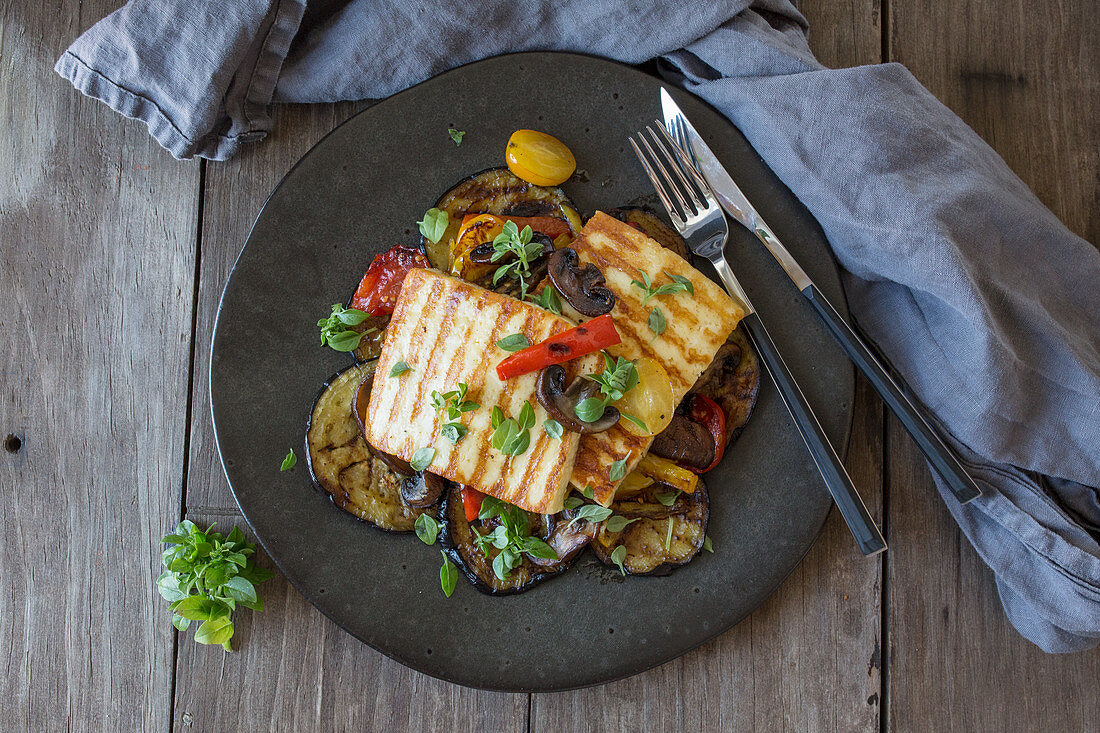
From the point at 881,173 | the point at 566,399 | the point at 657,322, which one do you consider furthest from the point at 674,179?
the point at 566,399

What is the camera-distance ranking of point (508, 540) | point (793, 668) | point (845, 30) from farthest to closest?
1. point (845, 30)
2. point (793, 668)
3. point (508, 540)

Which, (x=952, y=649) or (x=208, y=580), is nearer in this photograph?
(x=208, y=580)

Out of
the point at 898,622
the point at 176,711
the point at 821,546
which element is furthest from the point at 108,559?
the point at 898,622

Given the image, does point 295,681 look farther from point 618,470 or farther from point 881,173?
point 881,173

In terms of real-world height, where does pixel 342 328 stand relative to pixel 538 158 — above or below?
below

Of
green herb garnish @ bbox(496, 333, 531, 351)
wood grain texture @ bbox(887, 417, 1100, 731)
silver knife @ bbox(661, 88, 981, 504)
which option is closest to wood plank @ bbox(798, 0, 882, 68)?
silver knife @ bbox(661, 88, 981, 504)
